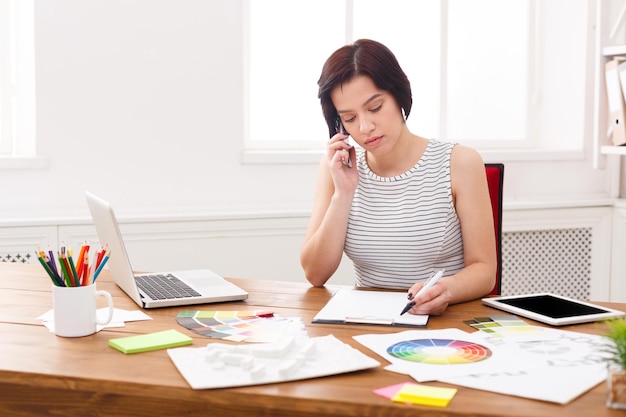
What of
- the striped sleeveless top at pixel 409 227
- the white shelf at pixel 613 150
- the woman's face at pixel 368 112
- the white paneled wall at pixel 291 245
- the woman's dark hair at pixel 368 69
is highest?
the woman's dark hair at pixel 368 69

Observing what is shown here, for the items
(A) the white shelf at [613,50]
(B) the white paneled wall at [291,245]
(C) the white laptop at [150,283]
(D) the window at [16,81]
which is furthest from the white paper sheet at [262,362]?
(A) the white shelf at [613,50]

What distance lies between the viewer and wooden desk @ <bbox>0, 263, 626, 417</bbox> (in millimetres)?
1050

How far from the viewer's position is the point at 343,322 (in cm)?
148

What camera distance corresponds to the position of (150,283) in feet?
5.95

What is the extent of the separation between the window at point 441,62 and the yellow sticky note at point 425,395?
7.09 feet

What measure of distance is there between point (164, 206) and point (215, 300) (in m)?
1.31

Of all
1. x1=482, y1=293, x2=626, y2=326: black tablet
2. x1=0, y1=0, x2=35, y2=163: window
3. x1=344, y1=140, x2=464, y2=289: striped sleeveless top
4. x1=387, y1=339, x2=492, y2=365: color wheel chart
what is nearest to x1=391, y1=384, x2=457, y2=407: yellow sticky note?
x1=387, y1=339, x2=492, y2=365: color wheel chart

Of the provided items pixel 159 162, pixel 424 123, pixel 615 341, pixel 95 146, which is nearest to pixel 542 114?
pixel 424 123

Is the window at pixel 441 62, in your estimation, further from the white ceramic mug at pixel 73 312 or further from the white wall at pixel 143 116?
the white ceramic mug at pixel 73 312

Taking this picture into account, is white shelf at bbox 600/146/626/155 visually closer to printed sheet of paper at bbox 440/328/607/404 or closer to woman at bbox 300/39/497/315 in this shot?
woman at bbox 300/39/497/315

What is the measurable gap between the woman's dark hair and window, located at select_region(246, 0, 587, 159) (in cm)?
125

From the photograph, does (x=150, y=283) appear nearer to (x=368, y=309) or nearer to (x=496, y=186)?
(x=368, y=309)

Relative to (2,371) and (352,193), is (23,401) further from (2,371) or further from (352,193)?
(352,193)

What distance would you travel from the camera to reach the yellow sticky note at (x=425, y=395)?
1.05 m
